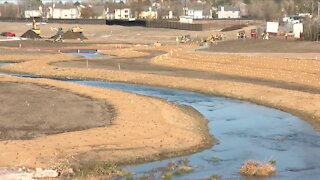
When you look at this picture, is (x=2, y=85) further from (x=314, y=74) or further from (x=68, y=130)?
(x=314, y=74)

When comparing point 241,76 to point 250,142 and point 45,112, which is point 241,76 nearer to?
point 45,112

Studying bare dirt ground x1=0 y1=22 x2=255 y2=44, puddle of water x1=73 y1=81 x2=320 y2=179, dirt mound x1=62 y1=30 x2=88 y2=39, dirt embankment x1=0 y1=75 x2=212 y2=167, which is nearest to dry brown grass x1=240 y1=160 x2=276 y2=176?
puddle of water x1=73 y1=81 x2=320 y2=179

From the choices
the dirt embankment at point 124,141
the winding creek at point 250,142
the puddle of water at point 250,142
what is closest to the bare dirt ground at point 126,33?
the winding creek at point 250,142

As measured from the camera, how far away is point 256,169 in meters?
24.4

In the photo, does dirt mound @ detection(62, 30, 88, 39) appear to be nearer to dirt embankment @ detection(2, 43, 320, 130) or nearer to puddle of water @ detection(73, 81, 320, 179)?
dirt embankment @ detection(2, 43, 320, 130)

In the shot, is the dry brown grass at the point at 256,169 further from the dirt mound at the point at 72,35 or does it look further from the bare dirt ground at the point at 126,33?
the dirt mound at the point at 72,35

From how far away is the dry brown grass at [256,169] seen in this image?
79.9 ft

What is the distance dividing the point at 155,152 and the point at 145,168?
2.42 metres

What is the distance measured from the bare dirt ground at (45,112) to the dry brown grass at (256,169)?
36.2ft

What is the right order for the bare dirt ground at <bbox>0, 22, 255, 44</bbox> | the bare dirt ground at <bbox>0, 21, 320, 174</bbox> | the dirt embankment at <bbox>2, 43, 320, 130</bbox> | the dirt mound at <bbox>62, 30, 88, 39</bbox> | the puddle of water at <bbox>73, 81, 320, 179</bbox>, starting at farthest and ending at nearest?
the dirt mound at <bbox>62, 30, 88, 39</bbox> < the bare dirt ground at <bbox>0, 22, 255, 44</bbox> < the dirt embankment at <bbox>2, 43, 320, 130</bbox> < the bare dirt ground at <bbox>0, 21, 320, 174</bbox> < the puddle of water at <bbox>73, 81, 320, 179</bbox>

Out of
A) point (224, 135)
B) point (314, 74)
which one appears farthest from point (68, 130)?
point (314, 74)

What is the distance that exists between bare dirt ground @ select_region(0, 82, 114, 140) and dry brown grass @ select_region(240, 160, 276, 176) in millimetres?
11023

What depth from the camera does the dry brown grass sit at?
24344 millimetres

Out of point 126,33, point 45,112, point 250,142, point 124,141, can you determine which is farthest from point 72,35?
point 124,141
